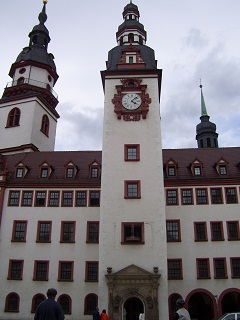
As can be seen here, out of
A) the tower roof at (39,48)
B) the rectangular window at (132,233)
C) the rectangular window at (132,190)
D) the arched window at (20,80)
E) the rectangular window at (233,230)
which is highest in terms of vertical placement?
the tower roof at (39,48)

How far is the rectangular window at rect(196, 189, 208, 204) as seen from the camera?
33.9 m

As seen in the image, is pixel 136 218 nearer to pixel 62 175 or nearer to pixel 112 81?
pixel 62 175

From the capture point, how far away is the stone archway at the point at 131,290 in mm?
26328

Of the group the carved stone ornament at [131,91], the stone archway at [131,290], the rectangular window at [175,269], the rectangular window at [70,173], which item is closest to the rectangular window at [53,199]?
the rectangular window at [70,173]

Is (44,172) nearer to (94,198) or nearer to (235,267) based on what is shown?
(94,198)

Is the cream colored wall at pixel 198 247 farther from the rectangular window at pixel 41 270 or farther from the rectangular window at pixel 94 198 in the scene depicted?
the rectangular window at pixel 41 270

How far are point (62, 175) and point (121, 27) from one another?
19.2 metres

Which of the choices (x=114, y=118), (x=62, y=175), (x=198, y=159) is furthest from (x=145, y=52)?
(x=62, y=175)

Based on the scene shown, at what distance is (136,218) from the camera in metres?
29.4

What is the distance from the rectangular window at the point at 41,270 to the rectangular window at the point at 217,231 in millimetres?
15792

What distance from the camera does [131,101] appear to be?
3412 cm

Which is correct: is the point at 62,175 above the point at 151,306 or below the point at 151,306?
above

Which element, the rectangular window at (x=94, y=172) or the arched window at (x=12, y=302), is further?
the rectangular window at (x=94, y=172)

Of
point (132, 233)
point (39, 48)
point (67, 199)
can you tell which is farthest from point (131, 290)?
point (39, 48)
